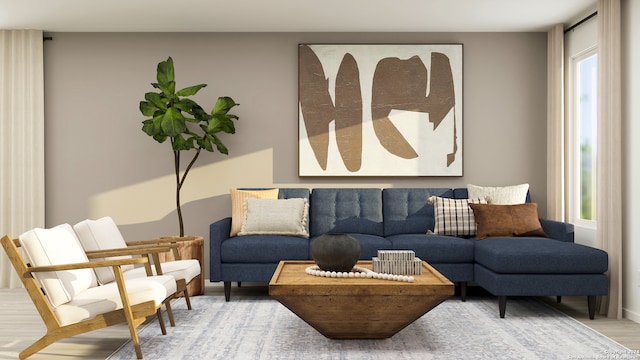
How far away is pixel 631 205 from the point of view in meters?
4.77

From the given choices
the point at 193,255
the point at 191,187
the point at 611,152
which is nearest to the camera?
the point at 611,152

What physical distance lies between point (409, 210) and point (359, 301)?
244 centimetres

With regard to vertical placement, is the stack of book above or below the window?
below

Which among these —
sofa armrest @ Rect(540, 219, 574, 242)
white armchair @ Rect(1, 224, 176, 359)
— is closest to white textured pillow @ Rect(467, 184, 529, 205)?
sofa armrest @ Rect(540, 219, 574, 242)

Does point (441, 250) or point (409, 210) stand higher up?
point (409, 210)

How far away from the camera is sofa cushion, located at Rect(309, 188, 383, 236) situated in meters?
5.97

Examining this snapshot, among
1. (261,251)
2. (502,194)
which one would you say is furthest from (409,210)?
(261,251)

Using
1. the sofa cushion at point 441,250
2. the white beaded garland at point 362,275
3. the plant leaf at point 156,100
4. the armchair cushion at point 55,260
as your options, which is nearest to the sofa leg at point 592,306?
the sofa cushion at point 441,250

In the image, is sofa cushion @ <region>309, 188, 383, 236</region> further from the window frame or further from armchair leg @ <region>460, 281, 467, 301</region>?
the window frame

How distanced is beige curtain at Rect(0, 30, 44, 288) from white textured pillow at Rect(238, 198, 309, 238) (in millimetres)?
2385

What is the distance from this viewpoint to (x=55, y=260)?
137 inches

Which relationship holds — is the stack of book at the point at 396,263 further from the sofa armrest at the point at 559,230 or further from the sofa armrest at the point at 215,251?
the sofa armrest at the point at 559,230

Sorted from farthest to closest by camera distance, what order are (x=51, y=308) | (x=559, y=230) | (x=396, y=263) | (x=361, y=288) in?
(x=559, y=230)
(x=396, y=263)
(x=361, y=288)
(x=51, y=308)

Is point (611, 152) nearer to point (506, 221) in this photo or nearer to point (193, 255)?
point (506, 221)
